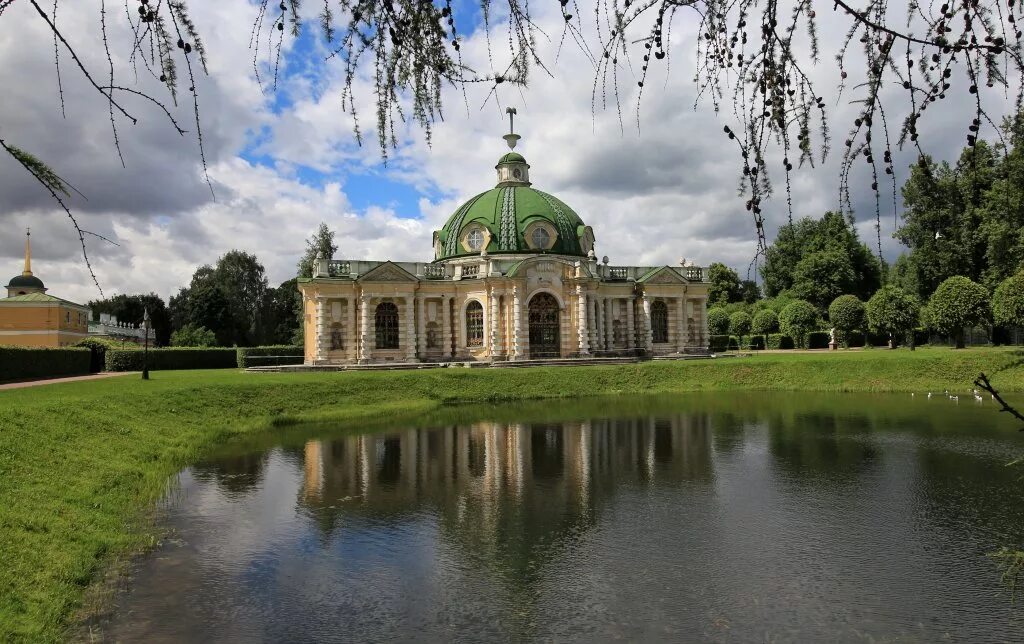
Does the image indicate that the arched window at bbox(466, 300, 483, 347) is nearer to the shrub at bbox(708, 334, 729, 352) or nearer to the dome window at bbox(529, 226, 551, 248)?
the dome window at bbox(529, 226, 551, 248)

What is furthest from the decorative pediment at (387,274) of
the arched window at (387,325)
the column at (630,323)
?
the column at (630,323)

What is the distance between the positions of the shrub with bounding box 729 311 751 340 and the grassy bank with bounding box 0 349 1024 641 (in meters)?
26.0

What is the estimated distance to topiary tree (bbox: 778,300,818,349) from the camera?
5269 centimetres

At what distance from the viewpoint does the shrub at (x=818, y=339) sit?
181ft

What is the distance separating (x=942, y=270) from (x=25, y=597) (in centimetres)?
5376

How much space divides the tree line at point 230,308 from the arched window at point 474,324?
2118 cm

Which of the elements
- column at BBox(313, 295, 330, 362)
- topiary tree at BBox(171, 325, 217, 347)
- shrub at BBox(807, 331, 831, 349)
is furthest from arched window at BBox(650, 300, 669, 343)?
topiary tree at BBox(171, 325, 217, 347)

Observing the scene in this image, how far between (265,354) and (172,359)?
5560mm

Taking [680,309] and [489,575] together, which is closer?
[489,575]

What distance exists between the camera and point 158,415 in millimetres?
19984

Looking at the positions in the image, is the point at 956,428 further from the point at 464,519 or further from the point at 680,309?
the point at 680,309

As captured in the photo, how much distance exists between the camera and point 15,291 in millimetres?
53219

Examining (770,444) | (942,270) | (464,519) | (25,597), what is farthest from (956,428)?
(942,270)

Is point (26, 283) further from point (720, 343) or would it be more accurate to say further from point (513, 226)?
point (720, 343)
